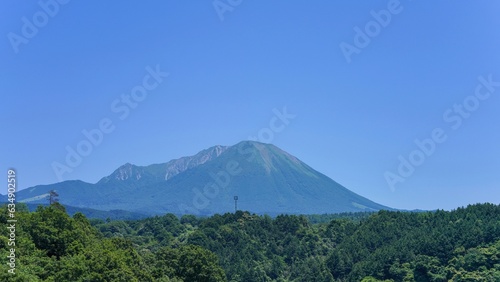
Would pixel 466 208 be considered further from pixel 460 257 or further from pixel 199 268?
pixel 199 268

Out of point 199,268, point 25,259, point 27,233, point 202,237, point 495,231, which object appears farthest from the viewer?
point 202,237

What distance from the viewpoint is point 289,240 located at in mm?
72500

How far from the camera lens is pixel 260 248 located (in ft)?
232

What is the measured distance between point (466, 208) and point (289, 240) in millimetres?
21455

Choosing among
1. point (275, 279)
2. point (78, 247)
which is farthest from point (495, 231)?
point (78, 247)

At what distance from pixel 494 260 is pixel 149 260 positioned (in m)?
29.7

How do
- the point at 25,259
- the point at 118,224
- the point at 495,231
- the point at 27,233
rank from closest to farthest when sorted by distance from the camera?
the point at 25,259 < the point at 27,233 < the point at 495,231 < the point at 118,224

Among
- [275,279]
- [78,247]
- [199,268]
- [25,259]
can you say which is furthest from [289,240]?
[25,259]

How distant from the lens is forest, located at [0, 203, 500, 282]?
30.8 metres

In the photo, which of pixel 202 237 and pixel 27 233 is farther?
pixel 202 237

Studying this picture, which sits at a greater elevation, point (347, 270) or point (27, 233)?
point (27, 233)

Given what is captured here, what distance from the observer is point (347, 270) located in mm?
62094

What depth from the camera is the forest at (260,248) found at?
30812 millimetres

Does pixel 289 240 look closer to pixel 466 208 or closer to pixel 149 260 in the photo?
pixel 466 208
